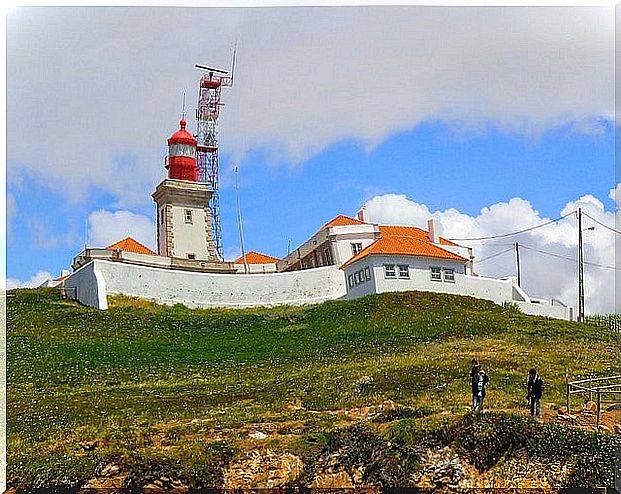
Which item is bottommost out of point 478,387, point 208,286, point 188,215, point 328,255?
point 478,387

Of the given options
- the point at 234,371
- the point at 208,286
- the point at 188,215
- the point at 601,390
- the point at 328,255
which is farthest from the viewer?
the point at 188,215

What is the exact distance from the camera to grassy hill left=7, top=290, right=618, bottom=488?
14430mm

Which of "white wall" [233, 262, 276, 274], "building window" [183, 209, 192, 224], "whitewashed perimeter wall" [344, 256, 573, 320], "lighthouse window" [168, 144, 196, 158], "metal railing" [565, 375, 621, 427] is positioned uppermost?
"lighthouse window" [168, 144, 196, 158]

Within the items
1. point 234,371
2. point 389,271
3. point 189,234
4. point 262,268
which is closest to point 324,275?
point 389,271

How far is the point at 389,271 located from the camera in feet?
88.2

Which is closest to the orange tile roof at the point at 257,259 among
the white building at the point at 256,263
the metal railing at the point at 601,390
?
the white building at the point at 256,263

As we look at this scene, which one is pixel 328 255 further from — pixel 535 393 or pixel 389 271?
pixel 535 393

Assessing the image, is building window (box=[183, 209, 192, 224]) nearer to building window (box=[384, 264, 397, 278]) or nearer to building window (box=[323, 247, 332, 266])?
building window (box=[323, 247, 332, 266])

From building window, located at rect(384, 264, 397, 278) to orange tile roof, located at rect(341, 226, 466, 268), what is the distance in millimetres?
401

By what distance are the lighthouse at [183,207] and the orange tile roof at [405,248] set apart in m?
6.81

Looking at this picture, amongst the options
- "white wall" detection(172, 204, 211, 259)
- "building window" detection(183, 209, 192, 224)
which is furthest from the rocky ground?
"building window" detection(183, 209, 192, 224)

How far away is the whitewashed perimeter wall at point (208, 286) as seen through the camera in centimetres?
2681

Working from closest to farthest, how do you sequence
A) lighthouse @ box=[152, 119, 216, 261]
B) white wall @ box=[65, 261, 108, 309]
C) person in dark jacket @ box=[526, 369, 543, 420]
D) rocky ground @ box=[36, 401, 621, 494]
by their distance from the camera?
rocky ground @ box=[36, 401, 621, 494] → person in dark jacket @ box=[526, 369, 543, 420] → white wall @ box=[65, 261, 108, 309] → lighthouse @ box=[152, 119, 216, 261]

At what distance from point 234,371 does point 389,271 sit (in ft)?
26.9
